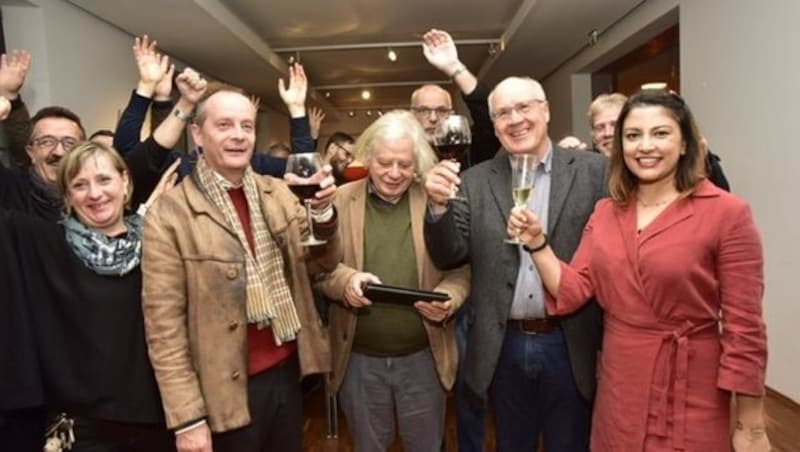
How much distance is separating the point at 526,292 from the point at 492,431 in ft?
6.24

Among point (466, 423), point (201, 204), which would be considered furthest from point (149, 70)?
point (466, 423)

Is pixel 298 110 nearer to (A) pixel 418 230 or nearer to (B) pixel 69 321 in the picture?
(A) pixel 418 230

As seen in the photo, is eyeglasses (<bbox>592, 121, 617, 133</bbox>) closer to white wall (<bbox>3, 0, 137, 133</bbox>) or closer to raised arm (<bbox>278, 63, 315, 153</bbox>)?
raised arm (<bbox>278, 63, 315, 153</bbox>)

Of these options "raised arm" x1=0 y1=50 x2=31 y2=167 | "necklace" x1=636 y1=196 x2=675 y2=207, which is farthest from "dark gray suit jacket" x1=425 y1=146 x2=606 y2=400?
"raised arm" x1=0 y1=50 x2=31 y2=167

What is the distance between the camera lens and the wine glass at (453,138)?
1698 mm

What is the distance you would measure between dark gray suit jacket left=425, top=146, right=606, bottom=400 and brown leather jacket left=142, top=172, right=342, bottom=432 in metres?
0.43

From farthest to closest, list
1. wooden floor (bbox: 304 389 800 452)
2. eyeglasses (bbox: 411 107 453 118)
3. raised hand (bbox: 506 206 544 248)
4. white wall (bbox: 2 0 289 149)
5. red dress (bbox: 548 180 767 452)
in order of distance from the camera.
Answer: white wall (bbox: 2 0 289 149) < wooden floor (bbox: 304 389 800 452) < eyeglasses (bbox: 411 107 453 118) < raised hand (bbox: 506 206 544 248) < red dress (bbox: 548 180 767 452)

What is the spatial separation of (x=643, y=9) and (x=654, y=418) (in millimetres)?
4779

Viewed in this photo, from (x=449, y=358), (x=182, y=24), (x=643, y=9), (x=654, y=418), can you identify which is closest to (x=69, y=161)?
(x=449, y=358)

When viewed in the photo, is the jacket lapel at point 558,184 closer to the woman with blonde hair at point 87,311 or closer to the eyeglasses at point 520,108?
the eyeglasses at point 520,108

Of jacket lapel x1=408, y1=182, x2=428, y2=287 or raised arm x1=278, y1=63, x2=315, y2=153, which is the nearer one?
jacket lapel x1=408, y1=182, x2=428, y2=287

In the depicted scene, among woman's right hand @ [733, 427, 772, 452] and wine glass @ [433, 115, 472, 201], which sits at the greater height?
wine glass @ [433, 115, 472, 201]

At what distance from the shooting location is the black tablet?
1.75 meters

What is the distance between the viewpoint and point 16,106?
255cm
